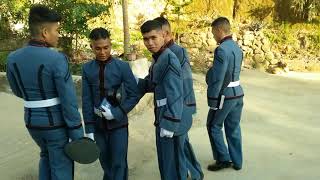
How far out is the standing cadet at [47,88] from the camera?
2.81 metres

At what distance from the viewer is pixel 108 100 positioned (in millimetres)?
3355

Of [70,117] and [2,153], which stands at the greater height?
[70,117]

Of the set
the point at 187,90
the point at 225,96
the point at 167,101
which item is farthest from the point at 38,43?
the point at 225,96

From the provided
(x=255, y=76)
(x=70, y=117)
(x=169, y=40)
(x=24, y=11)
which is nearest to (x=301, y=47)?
(x=255, y=76)

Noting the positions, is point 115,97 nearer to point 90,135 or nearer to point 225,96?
point 90,135

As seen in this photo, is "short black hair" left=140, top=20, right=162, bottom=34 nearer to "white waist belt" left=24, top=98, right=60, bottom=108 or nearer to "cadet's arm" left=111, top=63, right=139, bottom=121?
"cadet's arm" left=111, top=63, right=139, bottom=121

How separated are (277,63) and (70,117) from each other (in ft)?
32.6

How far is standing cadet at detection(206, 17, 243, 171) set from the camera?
393 centimetres

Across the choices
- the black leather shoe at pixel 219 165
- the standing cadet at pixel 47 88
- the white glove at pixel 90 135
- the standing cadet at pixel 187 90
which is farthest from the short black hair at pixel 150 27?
the black leather shoe at pixel 219 165

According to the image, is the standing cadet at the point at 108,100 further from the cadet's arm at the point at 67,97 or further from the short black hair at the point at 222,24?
the short black hair at the point at 222,24

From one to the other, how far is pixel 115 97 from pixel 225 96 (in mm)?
1140

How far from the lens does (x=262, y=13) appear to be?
46.2 ft

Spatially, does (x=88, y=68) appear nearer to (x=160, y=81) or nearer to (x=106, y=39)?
(x=106, y=39)

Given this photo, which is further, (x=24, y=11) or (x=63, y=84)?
(x=24, y=11)
